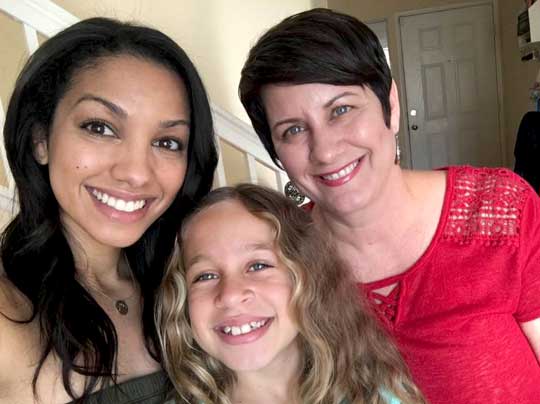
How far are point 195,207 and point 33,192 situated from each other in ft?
1.14

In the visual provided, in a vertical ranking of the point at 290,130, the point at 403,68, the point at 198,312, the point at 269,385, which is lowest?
the point at 269,385

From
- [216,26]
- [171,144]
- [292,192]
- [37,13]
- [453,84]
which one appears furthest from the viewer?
[453,84]

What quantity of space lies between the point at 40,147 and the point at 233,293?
48 centimetres

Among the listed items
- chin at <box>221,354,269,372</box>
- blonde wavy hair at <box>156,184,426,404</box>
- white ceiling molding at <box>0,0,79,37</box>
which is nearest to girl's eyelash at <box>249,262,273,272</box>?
blonde wavy hair at <box>156,184,426,404</box>

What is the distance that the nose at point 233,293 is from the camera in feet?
3.66

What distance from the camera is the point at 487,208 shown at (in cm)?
126

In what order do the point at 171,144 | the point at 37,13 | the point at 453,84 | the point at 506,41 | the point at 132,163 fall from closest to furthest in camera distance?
the point at 132,163
the point at 171,144
the point at 37,13
the point at 506,41
the point at 453,84

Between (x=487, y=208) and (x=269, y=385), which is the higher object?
(x=487, y=208)

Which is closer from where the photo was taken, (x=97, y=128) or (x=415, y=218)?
(x=97, y=128)

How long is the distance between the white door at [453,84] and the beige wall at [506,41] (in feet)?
0.29

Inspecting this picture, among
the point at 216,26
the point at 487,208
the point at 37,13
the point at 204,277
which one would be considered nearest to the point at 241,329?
the point at 204,277

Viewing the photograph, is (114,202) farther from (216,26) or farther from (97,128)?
(216,26)

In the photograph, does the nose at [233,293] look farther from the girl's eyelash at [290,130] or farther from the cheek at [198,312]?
the girl's eyelash at [290,130]

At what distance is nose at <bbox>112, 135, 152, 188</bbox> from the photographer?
1.05 m
